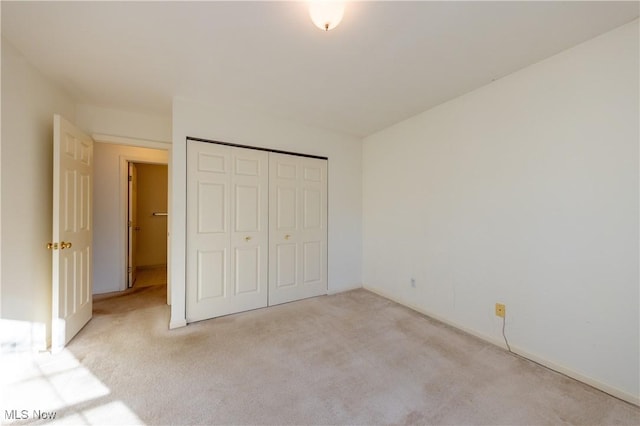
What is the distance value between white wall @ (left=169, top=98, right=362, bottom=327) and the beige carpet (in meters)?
0.68

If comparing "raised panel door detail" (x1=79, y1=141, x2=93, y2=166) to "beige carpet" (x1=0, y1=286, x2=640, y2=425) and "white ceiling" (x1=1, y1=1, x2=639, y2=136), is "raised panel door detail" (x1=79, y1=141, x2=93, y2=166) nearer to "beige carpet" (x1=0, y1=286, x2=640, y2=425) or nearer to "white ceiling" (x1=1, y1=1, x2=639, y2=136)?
"white ceiling" (x1=1, y1=1, x2=639, y2=136)

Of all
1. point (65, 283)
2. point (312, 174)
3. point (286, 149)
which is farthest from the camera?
point (312, 174)

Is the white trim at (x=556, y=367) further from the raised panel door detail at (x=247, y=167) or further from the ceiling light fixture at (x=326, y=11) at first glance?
the ceiling light fixture at (x=326, y=11)

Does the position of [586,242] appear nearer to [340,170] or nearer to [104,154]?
[340,170]

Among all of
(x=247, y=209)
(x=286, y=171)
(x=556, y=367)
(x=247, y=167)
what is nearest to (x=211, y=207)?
(x=247, y=209)

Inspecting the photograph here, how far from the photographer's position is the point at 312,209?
11.5ft

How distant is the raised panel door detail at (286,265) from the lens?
3.22 metres

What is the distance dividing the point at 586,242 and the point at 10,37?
4.30m

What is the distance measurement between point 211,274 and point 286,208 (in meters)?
1.19

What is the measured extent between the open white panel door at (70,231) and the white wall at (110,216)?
100cm

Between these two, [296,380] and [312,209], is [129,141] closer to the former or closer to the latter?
[312,209]

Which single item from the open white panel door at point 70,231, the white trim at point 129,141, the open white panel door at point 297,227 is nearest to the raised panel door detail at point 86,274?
the open white panel door at point 70,231

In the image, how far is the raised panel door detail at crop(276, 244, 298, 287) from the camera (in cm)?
322

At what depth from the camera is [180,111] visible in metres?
2.63
